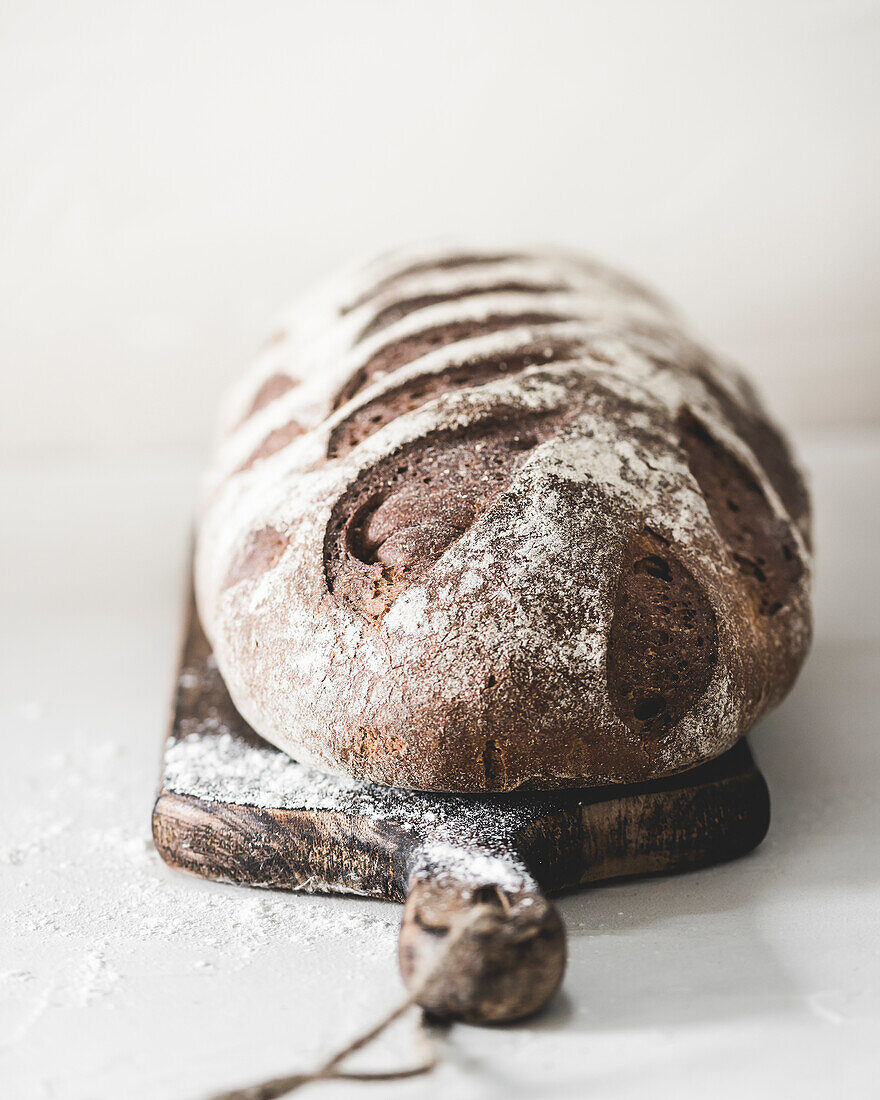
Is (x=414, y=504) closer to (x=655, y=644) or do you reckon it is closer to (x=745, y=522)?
(x=655, y=644)

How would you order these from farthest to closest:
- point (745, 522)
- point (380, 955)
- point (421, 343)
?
point (421, 343)
point (745, 522)
point (380, 955)

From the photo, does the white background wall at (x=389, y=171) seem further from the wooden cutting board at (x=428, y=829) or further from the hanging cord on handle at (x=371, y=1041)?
the hanging cord on handle at (x=371, y=1041)

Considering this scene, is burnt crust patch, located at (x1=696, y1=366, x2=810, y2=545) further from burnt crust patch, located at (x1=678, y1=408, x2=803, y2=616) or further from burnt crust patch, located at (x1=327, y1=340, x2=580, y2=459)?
burnt crust patch, located at (x1=327, y1=340, x2=580, y2=459)

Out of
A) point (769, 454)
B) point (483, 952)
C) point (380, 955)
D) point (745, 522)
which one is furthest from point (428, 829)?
point (769, 454)

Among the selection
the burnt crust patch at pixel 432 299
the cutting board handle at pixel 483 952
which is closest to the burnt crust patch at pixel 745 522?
the burnt crust patch at pixel 432 299

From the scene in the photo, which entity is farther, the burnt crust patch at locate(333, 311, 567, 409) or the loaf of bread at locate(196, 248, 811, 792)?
the burnt crust patch at locate(333, 311, 567, 409)

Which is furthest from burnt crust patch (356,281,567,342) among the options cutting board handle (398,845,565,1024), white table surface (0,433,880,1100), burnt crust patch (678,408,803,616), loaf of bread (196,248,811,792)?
cutting board handle (398,845,565,1024)
